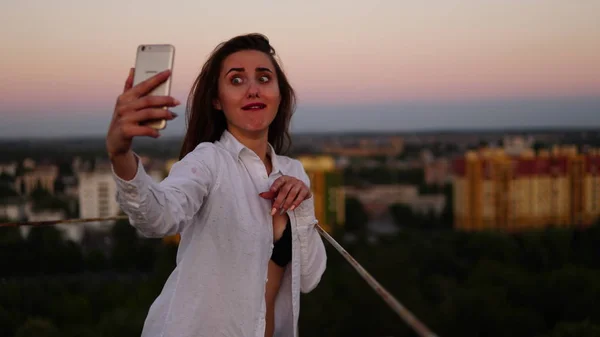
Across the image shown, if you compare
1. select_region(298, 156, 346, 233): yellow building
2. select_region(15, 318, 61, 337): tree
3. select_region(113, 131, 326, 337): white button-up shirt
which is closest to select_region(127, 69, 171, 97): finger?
select_region(113, 131, 326, 337): white button-up shirt

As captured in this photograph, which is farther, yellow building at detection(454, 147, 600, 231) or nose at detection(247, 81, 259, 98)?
yellow building at detection(454, 147, 600, 231)

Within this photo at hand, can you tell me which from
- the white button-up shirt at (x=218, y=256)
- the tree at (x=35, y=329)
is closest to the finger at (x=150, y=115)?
the white button-up shirt at (x=218, y=256)

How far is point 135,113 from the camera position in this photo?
0.85 m

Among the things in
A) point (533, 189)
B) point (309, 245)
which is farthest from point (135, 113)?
point (533, 189)

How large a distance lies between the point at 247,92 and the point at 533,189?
38947mm

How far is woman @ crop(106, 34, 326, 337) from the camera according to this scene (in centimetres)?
107

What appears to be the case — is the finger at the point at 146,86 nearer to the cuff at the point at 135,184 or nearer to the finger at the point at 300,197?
the cuff at the point at 135,184

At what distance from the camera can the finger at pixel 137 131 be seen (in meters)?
0.84

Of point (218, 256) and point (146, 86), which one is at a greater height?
point (146, 86)

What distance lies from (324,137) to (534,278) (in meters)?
36.1

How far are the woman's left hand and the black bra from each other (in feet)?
0.25

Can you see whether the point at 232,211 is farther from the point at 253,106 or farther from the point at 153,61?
the point at 153,61

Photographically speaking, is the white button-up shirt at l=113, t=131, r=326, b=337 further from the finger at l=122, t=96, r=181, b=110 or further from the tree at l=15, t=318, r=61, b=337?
the tree at l=15, t=318, r=61, b=337

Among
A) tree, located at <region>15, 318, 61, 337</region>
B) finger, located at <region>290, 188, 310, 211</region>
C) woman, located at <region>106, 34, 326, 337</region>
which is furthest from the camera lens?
tree, located at <region>15, 318, 61, 337</region>
